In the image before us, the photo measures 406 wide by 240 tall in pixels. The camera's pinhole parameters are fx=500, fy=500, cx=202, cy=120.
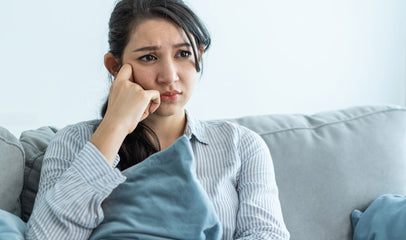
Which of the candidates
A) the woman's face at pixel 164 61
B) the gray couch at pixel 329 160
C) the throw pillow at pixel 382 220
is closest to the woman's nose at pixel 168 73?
the woman's face at pixel 164 61

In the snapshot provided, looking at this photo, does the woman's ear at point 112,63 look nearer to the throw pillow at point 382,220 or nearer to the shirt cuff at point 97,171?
the shirt cuff at point 97,171

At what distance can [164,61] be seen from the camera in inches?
52.6

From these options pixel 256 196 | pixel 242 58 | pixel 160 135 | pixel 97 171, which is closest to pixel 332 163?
pixel 256 196

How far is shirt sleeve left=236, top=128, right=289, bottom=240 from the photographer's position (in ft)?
4.19

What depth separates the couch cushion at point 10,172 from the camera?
4.33ft

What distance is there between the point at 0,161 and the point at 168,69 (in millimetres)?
511

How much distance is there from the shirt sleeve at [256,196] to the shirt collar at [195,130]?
0.36ft

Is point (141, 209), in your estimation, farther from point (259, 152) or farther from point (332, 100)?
point (332, 100)

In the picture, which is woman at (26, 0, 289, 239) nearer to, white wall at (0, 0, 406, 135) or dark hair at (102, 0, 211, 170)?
dark hair at (102, 0, 211, 170)

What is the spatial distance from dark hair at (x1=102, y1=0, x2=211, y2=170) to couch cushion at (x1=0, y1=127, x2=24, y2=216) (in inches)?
10.8

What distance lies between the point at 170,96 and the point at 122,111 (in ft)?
0.49

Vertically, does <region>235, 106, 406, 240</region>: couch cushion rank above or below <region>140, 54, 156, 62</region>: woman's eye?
below

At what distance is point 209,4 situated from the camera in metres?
2.29

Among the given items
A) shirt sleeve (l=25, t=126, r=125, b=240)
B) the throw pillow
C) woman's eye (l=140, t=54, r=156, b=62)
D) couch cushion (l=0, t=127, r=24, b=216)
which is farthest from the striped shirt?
the throw pillow
